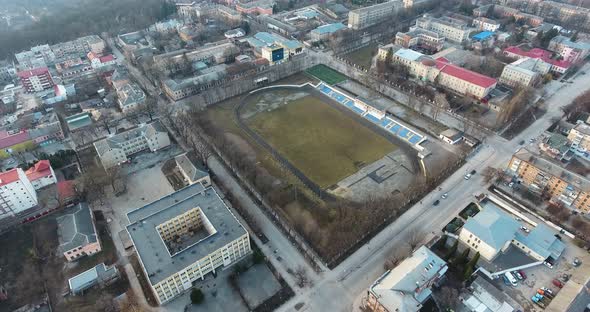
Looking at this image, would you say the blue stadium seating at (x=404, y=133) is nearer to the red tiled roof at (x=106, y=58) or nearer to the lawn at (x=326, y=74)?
the lawn at (x=326, y=74)

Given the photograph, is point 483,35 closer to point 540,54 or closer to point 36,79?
point 540,54

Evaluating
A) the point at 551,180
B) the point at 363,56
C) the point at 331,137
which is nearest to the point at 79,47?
the point at 363,56

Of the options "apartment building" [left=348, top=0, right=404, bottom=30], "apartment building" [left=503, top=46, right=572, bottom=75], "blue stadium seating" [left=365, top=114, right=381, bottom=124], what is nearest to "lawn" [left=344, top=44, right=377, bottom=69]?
"apartment building" [left=348, top=0, right=404, bottom=30]

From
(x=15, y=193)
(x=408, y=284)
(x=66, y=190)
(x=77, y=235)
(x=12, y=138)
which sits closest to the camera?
(x=408, y=284)

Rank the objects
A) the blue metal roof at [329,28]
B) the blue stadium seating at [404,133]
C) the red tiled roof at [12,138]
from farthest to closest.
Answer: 1. the blue metal roof at [329,28]
2. the blue stadium seating at [404,133]
3. the red tiled roof at [12,138]

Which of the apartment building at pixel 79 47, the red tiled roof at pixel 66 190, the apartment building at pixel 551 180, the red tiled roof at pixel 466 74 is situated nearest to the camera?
the apartment building at pixel 551 180

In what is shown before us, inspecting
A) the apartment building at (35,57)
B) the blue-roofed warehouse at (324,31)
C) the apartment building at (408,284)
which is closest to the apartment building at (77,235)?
the apartment building at (408,284)
